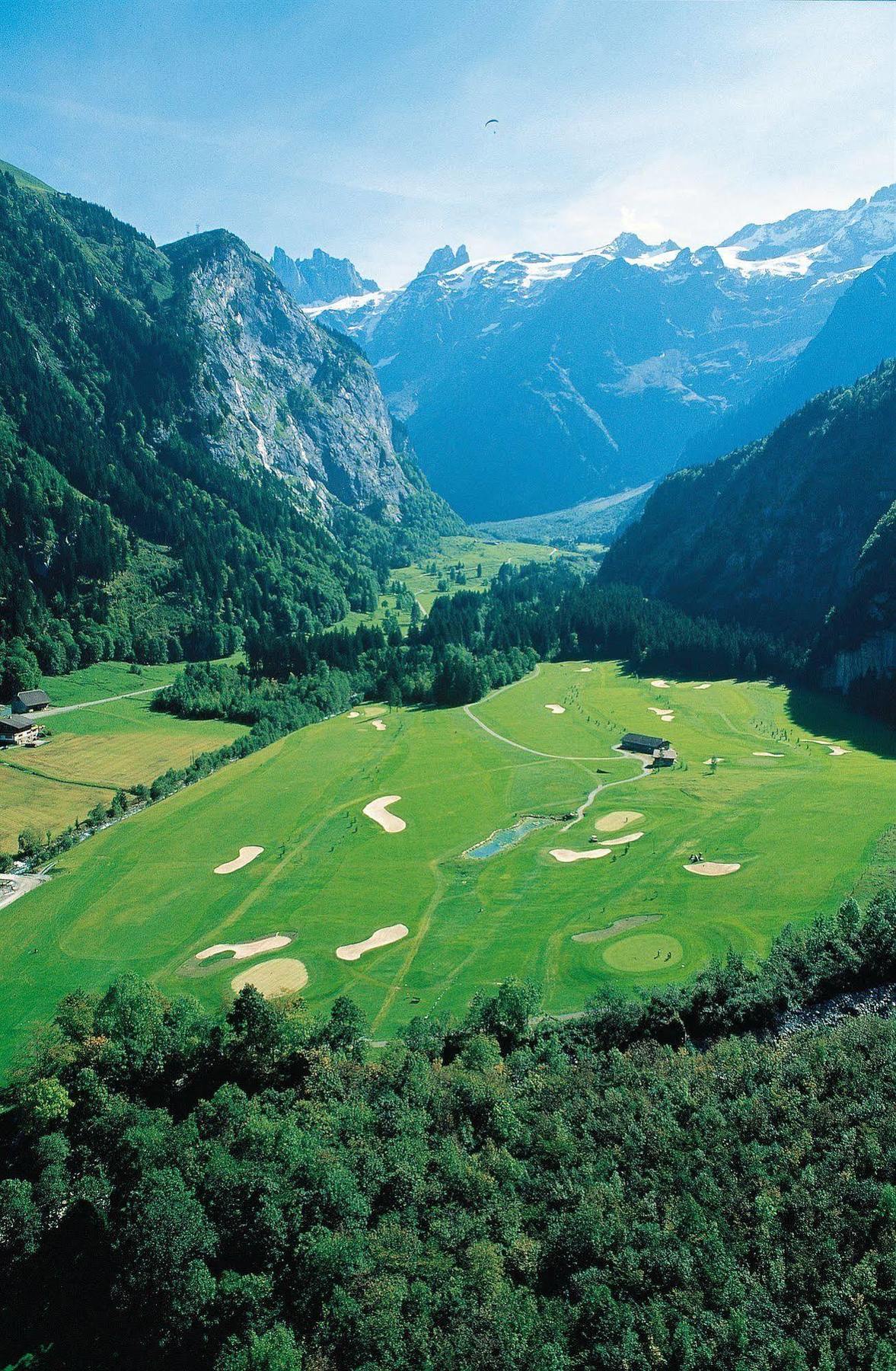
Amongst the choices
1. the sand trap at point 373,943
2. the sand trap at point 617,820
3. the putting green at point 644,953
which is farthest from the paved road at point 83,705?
the putting green at point 644,953

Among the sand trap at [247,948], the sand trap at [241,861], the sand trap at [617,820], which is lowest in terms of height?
the sand trap at [617,820]

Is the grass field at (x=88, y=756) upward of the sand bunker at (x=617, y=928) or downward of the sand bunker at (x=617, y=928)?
upward

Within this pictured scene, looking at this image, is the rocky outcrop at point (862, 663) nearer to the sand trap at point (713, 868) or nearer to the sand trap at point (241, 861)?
the sand trap at point (713, 868)

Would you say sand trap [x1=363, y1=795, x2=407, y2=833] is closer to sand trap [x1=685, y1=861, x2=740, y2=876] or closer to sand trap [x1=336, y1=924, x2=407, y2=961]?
sand trap [x1=336, y1=924, x2=407, y2=961]

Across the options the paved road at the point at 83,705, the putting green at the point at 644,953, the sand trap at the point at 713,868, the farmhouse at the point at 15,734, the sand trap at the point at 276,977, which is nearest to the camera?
the putting green at the point at 644,953

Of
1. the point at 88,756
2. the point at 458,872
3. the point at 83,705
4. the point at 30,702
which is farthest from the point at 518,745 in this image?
the point at 30,702

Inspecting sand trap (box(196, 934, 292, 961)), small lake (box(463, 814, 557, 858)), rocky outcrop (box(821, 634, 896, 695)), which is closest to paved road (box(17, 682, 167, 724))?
sand trap (box(196, 934, 292, 961))

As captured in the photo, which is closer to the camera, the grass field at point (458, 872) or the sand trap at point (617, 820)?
the grass field at point (458, 872)
